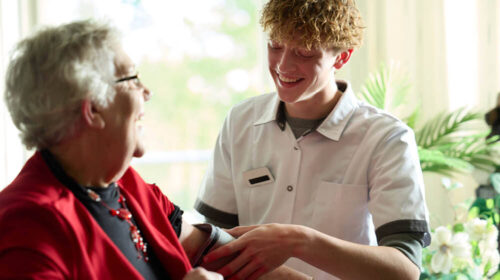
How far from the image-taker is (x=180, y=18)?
4.44m

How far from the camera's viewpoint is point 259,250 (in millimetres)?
1664

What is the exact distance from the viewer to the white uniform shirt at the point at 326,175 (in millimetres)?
1945

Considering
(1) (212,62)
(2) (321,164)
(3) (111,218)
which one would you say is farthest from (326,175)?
(1) (212,62)

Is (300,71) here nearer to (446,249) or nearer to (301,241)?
(301,241)

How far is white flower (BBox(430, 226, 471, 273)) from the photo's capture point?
2.72 metres

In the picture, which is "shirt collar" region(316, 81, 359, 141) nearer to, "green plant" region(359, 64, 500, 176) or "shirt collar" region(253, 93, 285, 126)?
"shirt collar" region(253, 93, 285, 126)

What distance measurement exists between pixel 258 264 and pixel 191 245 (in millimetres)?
222

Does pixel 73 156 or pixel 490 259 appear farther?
pixel 490 259

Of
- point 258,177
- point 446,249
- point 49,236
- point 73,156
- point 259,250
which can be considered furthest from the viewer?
point 446,249

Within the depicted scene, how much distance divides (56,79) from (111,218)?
36 centimetres

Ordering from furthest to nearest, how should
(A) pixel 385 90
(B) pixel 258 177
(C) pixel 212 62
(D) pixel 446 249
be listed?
(C) pixel 212 62
(A) pixel 385 90
(D) pixel 446 249
(B) pixel 258 177

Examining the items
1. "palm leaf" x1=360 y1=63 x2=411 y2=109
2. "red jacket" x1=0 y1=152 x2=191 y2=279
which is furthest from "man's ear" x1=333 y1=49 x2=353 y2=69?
"palm leaf" x1=360 y1=63 x2=411 y2=109

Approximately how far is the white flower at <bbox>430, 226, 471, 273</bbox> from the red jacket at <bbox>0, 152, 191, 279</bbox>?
71.3 inches

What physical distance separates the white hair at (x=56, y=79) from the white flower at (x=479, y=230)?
212cm
